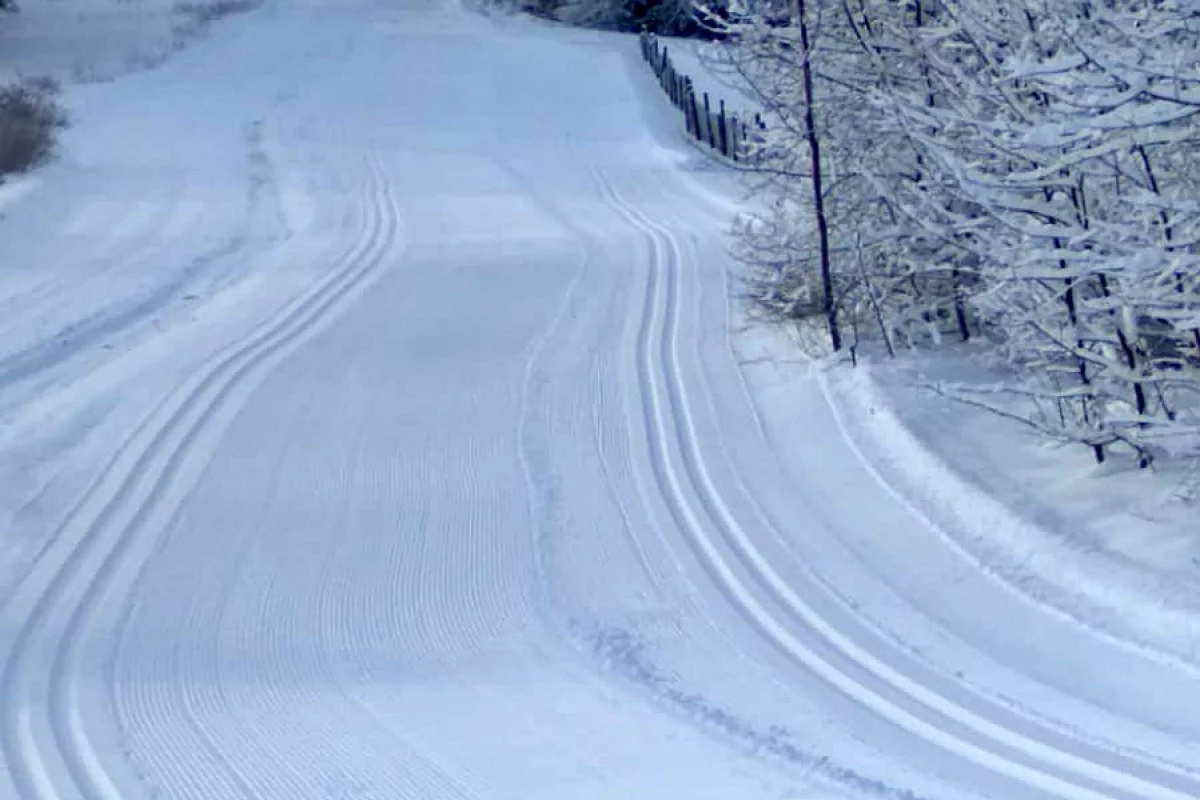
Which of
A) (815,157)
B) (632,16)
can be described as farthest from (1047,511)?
(632,16)

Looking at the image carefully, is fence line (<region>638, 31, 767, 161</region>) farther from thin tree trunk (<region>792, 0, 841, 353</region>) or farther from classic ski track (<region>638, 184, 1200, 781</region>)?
classic ski track (<region>638, 184, 1200, 781</region>)

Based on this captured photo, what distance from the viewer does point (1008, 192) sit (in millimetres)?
10570

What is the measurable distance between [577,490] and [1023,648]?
3722 mm

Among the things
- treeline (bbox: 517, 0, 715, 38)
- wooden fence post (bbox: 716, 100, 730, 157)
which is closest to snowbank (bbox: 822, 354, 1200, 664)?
wooden fence post (bbox: 716, 100, 730, 157)

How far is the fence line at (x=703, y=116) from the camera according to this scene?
30.5 metres

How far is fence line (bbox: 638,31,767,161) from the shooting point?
30.5 metres

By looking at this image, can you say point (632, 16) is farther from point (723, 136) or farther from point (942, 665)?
point (942, 665)

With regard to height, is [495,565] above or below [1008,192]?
below

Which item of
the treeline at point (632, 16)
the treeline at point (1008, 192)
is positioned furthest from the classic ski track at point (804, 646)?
the treeline at point (632, 16)

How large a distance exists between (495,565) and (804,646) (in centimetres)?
213

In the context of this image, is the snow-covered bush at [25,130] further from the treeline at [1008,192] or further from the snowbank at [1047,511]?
the snowbank at [1047,511]

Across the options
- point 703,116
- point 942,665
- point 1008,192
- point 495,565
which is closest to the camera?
point 942,665

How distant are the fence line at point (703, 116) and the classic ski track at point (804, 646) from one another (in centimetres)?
1200

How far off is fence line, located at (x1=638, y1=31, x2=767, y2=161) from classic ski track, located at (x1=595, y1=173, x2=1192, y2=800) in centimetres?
1200
